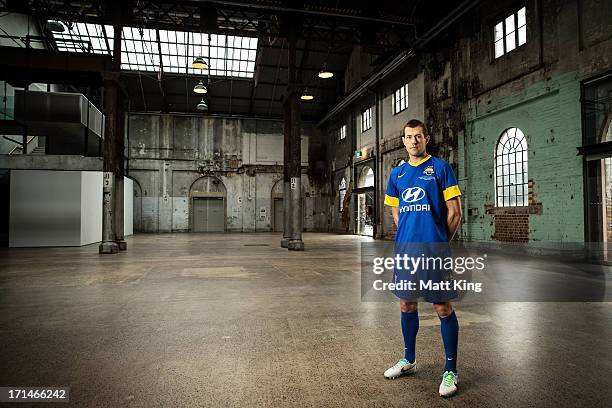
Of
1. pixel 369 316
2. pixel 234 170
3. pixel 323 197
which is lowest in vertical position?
pixel 369 316

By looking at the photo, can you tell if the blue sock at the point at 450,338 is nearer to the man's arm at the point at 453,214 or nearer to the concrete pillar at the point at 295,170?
the man's arm at the point at 453,214

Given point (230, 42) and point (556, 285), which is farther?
point (230, 42)

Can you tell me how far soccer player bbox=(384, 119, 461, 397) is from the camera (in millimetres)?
2594

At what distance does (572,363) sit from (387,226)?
16168 millimetres

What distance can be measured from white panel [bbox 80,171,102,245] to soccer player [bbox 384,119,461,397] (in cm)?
1455

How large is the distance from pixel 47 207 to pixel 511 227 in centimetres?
1523

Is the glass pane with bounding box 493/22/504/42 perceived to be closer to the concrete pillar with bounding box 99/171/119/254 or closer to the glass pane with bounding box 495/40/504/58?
the glass pane with bounding box 495/40/504/58

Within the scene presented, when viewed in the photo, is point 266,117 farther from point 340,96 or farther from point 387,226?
point 387,226

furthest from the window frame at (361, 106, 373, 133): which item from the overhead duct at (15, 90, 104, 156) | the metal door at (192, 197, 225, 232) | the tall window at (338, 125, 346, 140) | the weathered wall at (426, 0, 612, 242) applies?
the overhead duct at (15, 90, 104, 156)

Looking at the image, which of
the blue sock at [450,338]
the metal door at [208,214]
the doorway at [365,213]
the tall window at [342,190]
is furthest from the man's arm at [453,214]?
the metal door at [208,214]

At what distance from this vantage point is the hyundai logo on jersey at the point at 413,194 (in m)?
2.69

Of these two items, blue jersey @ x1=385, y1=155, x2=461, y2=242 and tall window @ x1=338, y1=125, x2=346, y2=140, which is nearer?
blue jersey @ x1=385, y1=155, x2=461, y2=242

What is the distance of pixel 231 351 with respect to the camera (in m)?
3.32

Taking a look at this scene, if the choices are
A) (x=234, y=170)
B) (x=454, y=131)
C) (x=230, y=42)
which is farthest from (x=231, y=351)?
(x=234, y=170)
